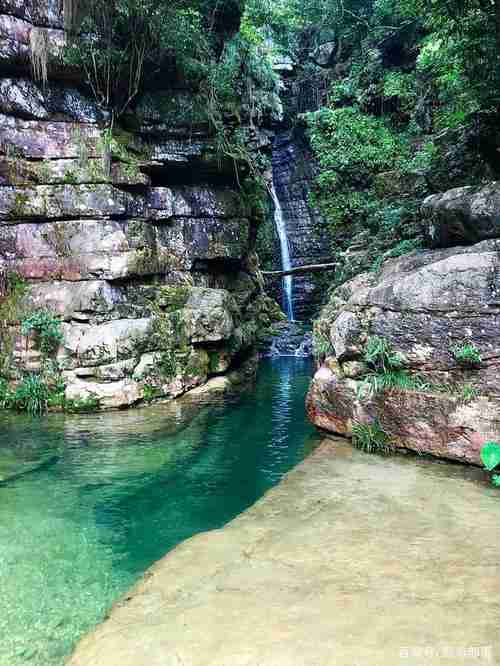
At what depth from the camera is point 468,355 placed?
5.72 metres

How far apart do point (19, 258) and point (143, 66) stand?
17.3 feet

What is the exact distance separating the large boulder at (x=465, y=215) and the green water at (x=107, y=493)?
141 inches

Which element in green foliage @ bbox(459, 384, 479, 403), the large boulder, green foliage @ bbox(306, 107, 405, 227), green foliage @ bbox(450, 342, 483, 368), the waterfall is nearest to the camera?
green foliage @ bbox(459, 384, 479, 403)

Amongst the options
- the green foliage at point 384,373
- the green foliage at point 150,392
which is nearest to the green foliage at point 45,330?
the green foliage at point 150,392

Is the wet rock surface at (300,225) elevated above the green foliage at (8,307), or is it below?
above

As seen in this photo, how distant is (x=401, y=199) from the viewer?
1200 centimetres

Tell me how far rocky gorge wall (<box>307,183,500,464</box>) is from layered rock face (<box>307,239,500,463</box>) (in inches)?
0.5

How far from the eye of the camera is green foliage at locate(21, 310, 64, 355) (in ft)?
32.4

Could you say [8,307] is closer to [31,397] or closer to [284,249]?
[31,397]

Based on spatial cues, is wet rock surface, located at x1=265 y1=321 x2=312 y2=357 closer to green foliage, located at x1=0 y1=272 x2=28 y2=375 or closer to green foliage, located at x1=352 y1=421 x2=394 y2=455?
green foliage, located at x1=0 y1=272 x2=28 y2=375

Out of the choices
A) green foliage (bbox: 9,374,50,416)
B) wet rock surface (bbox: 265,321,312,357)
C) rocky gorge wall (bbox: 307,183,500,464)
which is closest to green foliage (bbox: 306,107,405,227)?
wet rock surface (bbox: 265,321,312,357)

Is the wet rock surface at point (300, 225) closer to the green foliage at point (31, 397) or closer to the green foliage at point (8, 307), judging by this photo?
the green foliage at point (8, 307)

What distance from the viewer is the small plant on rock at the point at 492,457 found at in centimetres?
483

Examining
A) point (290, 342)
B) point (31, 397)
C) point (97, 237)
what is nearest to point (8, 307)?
point (31, 397)
